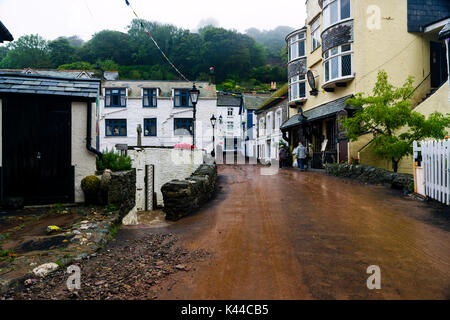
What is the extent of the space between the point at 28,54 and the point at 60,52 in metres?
5.65

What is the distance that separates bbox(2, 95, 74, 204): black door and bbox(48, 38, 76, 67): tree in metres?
55.6

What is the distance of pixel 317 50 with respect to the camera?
1727 cm

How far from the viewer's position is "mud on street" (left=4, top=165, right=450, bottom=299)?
269 centimetres

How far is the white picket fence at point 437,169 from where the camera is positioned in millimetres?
6035

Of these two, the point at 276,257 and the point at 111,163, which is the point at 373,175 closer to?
the point at 276,257

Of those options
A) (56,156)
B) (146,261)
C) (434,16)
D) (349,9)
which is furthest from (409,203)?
(434,16)

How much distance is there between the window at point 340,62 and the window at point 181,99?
1568 cm

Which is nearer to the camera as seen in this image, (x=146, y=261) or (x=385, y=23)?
(x=146, y=261)

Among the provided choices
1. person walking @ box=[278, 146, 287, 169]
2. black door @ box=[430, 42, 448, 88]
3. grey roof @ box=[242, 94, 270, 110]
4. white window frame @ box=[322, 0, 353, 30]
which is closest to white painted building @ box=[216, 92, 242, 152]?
grey roof @ box=[242, 94, 270, 110]

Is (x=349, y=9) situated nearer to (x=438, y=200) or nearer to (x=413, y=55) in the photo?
(x=413, y=55)

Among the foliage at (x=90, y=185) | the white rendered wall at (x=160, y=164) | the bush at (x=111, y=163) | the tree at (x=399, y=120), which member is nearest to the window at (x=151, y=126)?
the white rendered wall at (x=160, y=164)

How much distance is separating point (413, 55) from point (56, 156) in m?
17.1

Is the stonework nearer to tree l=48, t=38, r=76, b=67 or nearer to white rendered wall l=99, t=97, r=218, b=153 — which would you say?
white rendered wall l=99, t=97, r=218, b=153

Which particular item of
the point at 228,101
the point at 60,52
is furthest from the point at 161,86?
the point at 60,52
